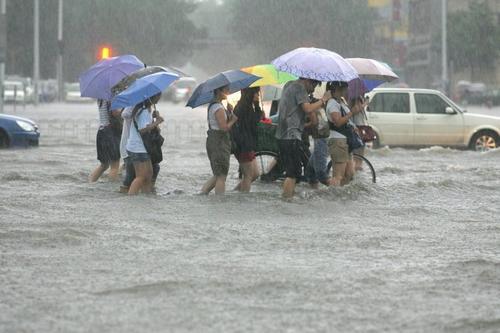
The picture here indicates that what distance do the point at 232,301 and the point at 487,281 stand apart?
2085 millimetres

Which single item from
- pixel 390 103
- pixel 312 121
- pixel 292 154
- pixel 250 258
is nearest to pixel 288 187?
pixel 292 154

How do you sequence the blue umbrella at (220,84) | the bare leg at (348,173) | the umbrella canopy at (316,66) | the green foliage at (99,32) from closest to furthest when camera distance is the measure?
the umbrella canopy at (316,66) → the blue umbrella at (220,84) → the bare leg at (348,173) → the green foliage at (99,32)

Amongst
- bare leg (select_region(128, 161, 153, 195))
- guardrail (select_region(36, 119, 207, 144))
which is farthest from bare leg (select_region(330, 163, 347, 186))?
guardrail (select_region(36, 119, 207, 144))

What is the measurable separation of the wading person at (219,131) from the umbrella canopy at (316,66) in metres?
0.75

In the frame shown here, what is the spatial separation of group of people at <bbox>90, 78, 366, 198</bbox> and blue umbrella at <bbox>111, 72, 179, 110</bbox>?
146mm

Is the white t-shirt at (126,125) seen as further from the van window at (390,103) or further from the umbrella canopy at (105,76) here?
the van window at (390,103)

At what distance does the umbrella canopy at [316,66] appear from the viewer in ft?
44.5

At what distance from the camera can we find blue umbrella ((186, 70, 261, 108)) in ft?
45.6

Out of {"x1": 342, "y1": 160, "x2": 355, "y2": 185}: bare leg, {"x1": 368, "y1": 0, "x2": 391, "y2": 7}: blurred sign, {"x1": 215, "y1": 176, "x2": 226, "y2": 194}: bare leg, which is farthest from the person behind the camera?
{"x1": 368, "y1": 0, "x2": 391, "y2": 7}: blurred sign

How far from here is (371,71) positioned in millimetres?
16375

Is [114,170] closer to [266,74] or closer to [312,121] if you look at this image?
[266,74]

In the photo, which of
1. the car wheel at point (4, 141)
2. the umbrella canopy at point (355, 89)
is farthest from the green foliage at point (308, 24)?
the umbrella canopy at point (355, 89)

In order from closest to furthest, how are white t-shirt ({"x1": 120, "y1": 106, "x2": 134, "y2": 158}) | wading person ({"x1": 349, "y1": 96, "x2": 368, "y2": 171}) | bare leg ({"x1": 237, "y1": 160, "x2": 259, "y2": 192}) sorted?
white t-shirt ({"x1": 120, "y1": 106, "x2": 134, "y2": 158})
bare leg ({"x1": 237, "y1": 160, "x2": 259, "y2": 192})
wading person ({"x1": 349, "y1": 96, "x2": 368, "y2": 171})

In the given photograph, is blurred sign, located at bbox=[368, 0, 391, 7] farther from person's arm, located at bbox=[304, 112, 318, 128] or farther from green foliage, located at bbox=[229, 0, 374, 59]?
person's arm, located at bbox=[304, 112, 318, 128]
